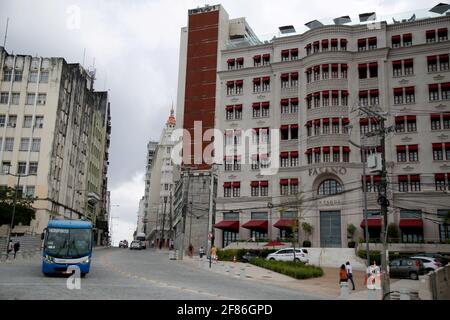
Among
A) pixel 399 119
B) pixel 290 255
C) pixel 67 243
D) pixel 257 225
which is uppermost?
pixel 399 119

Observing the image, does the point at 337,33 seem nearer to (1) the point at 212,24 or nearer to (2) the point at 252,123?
(2) the point at 252,123

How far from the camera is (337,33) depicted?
5819 centimetres

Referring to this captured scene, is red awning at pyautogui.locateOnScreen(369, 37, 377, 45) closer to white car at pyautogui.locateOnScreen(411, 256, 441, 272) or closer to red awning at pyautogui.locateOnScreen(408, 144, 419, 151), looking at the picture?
red awning at pyautogui.locateOnScreen(408, 144, 419, 151)

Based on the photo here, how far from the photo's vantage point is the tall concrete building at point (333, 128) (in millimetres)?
52750

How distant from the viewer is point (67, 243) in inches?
1003

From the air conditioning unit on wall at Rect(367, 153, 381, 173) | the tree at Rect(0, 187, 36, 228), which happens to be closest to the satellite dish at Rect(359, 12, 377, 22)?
the air conditioning unit on wall at Rect(367, 153, 381, 173)

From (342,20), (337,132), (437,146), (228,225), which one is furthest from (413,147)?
(228,225)

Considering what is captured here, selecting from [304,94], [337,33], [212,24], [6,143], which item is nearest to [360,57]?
[337,33]

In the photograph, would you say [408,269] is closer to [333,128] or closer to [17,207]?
[333,128]

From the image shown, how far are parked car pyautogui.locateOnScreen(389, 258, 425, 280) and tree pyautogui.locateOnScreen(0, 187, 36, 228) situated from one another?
4266 centimetres

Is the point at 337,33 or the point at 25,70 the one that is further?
the point at 25,70

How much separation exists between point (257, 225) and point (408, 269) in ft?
81.4
